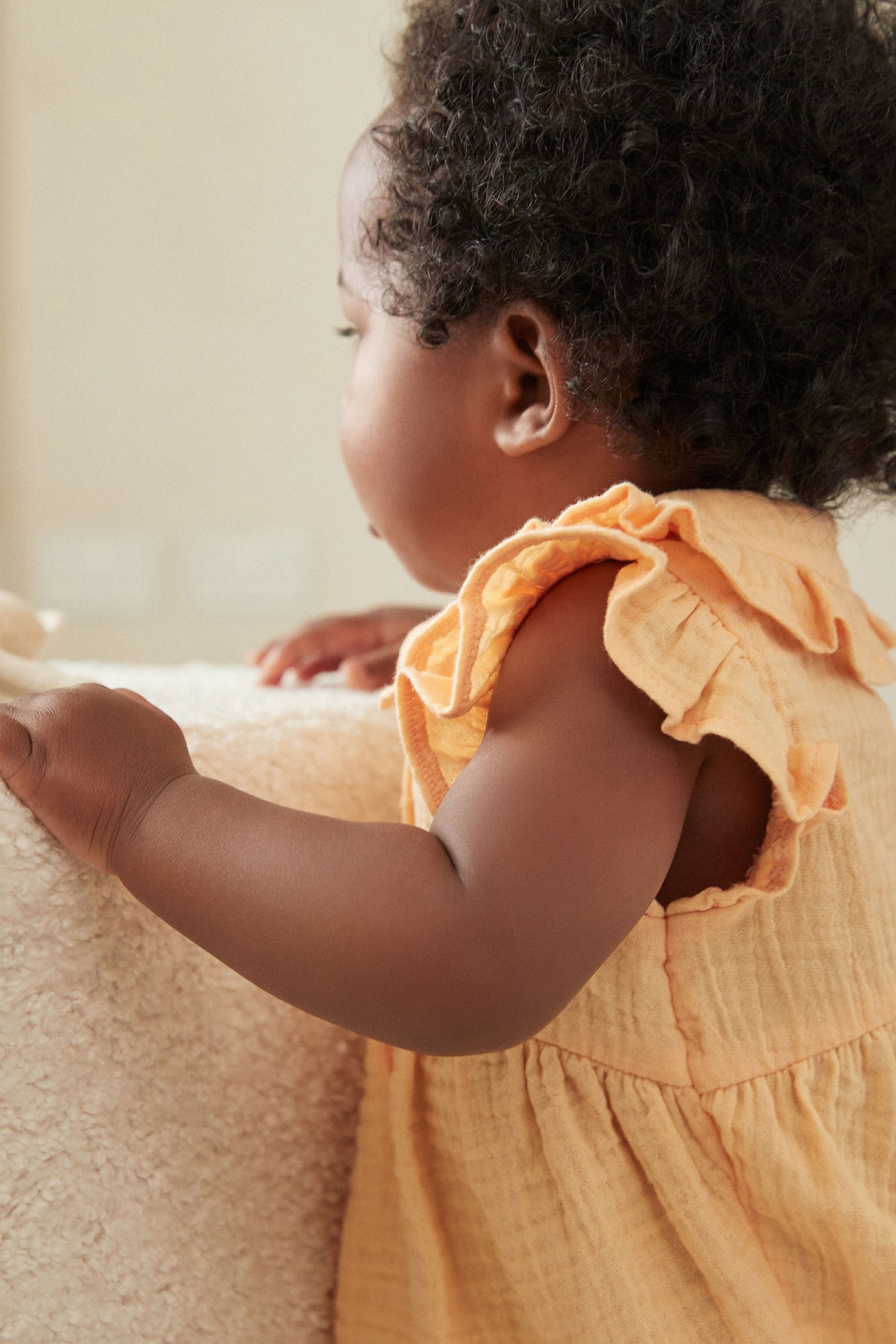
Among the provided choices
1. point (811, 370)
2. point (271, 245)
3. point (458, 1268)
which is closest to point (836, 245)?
point (811, 370)

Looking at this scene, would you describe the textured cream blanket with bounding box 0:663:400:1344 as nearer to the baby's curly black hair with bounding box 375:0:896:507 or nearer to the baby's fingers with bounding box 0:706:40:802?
the baby's fingers with bounding box 0:706:40:802

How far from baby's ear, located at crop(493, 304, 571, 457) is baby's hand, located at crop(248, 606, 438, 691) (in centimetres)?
24

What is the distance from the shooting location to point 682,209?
1.57 feet

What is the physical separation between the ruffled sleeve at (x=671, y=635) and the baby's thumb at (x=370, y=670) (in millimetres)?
218

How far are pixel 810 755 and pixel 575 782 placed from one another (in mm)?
106

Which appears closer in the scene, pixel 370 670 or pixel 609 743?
pixel 609 743

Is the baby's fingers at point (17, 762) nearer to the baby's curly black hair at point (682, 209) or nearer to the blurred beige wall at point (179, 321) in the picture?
the baby's curly black hair at point (682, 209)

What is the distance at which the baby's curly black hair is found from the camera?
481 mm

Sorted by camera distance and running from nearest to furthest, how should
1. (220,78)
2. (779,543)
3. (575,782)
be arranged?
(575,782) < (779,543) < (220,78)

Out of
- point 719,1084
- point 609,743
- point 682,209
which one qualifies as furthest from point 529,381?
point 719,1084

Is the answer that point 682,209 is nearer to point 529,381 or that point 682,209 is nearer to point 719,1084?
point 529,381

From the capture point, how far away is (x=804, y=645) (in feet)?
1.59

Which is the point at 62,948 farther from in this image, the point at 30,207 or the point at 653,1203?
the point at 30,207

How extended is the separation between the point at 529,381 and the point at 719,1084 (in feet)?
0.99
